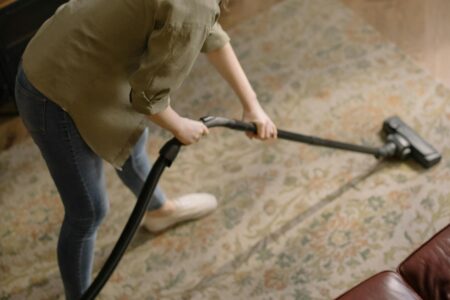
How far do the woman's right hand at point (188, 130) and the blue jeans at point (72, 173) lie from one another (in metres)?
0.19

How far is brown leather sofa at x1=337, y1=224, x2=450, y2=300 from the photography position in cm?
134

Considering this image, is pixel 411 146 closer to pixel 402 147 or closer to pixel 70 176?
pixel 402 147

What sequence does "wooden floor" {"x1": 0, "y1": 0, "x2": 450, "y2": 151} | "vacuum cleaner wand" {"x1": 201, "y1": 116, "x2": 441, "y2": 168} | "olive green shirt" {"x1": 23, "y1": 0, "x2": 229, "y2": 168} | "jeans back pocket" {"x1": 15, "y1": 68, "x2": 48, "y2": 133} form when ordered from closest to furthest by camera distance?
"olive green shirt" {"x1": 23, "y1": 0, "x2": 229, "y2": 168}
"jeans back pocket" {"x1": 15, "y1": 68, "x2": 48, "y2": 133}
"vacuum cleaner wand" {"x1": 201, "y1": 116, "x2": 441, "y2": 168}
"wooden floor" {"x1": 0, "y1": 0, "x2": 450, "y2": 151}

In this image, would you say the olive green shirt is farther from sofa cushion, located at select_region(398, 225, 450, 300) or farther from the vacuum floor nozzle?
the vacuum floor nozzle

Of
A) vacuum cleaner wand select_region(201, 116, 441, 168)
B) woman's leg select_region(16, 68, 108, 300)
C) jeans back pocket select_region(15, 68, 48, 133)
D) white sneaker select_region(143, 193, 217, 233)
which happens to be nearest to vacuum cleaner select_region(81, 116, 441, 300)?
vacuum cleaner wand select_region(201, 116, 441, 168)

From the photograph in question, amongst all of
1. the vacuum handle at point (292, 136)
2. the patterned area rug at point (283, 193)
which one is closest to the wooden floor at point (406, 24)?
the patterned area rug at point (283, 193)

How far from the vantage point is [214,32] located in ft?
4.37

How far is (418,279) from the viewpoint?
1.40m

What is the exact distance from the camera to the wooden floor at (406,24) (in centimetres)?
225

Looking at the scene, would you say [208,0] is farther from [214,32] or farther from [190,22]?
[214,32]

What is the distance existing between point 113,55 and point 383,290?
75cm

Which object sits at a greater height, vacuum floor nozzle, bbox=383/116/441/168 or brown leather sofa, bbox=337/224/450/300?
brown leather sofa, bbox=337/224/450/300

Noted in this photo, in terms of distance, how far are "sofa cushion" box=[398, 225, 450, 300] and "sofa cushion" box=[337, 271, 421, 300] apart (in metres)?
0.04

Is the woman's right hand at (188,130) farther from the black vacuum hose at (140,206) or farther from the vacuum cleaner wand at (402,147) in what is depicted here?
the vacuum cleaner wand at (402,147)
